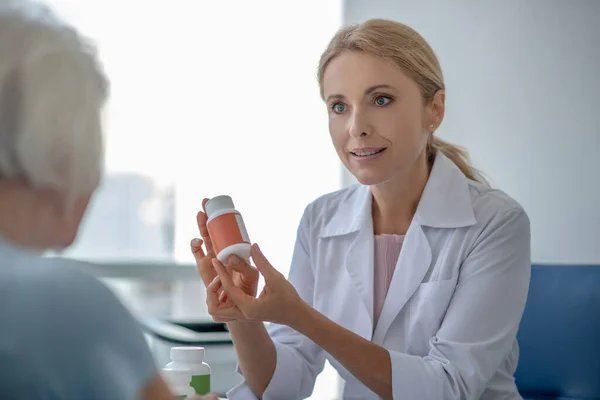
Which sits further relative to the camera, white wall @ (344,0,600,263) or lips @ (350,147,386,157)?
white wall @ (344,0,600,263)

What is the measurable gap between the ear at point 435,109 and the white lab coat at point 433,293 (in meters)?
0.09

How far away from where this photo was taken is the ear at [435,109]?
1512 mm

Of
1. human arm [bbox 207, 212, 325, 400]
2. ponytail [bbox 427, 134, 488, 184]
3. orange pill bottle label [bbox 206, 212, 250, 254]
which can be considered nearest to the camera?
orange pill bottle label [bbox 206, 212, 250, 254]

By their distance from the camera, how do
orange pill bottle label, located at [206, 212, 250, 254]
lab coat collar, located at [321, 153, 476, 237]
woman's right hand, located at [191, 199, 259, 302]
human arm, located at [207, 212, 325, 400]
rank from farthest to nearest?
lab coat collar, located at [321, 153, 476, 237] → human arm, located at [207, 212, 325, 400] → woman's right hand, located at [191, 199, 259, 302] → orange pill bottle label, located at [206, 212, 250, 254]

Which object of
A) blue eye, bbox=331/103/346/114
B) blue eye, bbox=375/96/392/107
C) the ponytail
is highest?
blue eye, bbox=375/96/392/107

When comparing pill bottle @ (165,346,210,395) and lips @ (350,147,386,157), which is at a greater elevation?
lips @ (350,147,386,157)

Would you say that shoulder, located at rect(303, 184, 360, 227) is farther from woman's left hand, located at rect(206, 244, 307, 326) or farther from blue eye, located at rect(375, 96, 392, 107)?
woman's left hand, located at rect(206, 244, 307, 326)

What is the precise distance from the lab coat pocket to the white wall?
63cm

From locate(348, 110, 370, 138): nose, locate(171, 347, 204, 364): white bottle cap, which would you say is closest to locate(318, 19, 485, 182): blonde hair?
locate(348, 110, 370, 138): nose

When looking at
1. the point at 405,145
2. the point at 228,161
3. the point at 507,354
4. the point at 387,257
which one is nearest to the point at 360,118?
the point at 405,145

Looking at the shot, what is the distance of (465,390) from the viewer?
1.29 meters

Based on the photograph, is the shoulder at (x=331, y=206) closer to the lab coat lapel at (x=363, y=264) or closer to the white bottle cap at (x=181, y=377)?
the lab coat lapel at (x=363, y=264)

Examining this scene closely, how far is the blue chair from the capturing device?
4.85ft

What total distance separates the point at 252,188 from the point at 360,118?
1.42 m
